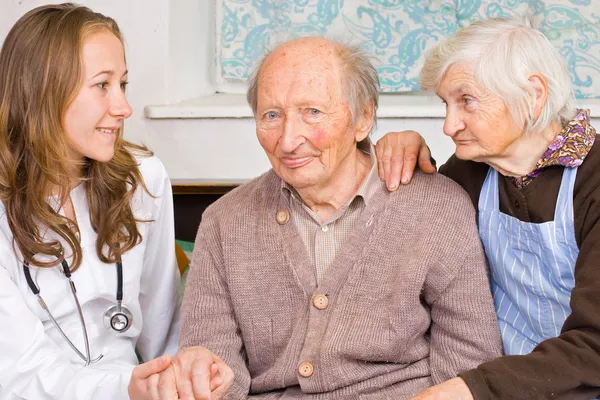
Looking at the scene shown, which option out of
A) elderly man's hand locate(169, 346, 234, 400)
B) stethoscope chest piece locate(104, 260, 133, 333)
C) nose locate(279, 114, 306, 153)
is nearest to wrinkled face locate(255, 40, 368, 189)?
nose locate(279, 114, 306, 153)

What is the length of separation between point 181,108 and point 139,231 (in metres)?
0.94

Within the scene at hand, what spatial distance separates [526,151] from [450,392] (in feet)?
1.99

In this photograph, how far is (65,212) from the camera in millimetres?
2217

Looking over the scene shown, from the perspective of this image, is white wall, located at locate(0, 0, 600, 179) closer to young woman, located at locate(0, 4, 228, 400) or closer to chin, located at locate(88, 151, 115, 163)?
young woman, located at locate(0, 4, 228, 400)

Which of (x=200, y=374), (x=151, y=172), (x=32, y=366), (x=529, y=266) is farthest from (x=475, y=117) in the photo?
(x=32, y=366)

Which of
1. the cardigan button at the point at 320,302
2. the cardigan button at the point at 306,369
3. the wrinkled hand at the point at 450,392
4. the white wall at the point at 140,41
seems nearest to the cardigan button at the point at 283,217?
the cardigan button at the point at 320,302

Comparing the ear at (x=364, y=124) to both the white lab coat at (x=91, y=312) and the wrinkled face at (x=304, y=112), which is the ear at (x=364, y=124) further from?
the white lab coat at (x=91, y=312)

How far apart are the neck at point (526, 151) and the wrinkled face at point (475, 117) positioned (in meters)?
0.02

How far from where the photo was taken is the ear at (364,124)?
207 cm

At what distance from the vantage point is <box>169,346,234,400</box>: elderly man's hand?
69.6 inches

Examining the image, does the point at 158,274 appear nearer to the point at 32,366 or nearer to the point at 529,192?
the point at 32,366

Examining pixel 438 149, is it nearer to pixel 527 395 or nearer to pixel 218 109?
pixel 218 109

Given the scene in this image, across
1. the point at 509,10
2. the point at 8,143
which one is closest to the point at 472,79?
the point at 8,143

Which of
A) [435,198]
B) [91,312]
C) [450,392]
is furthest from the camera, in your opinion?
[91,312]
